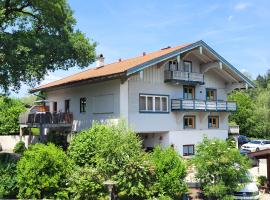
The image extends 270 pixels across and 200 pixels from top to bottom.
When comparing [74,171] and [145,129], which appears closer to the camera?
[74,171]

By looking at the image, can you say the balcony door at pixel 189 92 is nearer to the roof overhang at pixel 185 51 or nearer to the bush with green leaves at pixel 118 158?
the roof overhang at pixel 185 51

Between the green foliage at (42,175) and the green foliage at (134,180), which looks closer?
the green foliage at (42,175)

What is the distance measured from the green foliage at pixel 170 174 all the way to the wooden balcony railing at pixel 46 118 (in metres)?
11.9

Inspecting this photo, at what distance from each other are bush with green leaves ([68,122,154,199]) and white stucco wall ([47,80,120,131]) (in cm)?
766

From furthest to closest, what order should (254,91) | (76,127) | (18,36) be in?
(254,91)
(76,127)
(18,36)

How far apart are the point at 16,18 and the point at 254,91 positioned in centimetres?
6271

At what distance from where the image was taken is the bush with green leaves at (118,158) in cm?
1785

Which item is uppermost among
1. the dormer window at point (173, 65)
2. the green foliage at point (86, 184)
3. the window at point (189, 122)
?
the dormer window at point (173, 65)

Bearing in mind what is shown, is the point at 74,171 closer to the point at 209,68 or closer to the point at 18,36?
the point at 18,36

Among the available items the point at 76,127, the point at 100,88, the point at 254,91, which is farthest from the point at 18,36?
the point at 254,91

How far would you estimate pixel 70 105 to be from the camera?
110 feet

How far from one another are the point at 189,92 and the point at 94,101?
28.3 ft

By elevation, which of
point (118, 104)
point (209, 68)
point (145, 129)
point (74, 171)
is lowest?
point (74, 171)

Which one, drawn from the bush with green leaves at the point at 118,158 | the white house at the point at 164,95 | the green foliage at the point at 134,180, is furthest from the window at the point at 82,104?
the green foliage at the point at 134,180
